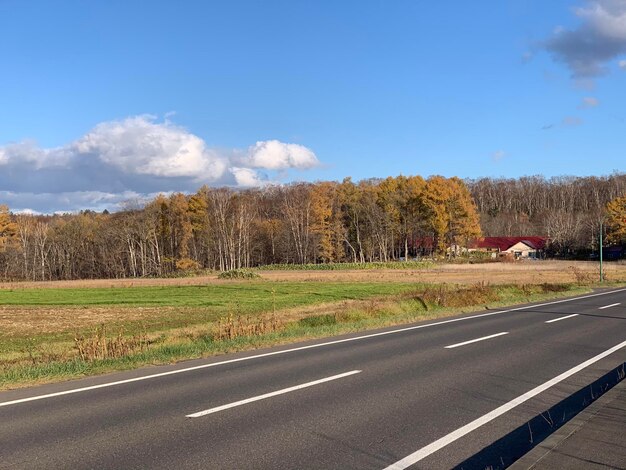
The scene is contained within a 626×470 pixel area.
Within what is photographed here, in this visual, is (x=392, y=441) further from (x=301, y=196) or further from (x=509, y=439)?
(x=301, y=196)

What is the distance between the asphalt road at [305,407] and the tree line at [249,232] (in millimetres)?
79634

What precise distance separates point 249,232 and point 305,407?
306 feet

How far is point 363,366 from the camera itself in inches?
418

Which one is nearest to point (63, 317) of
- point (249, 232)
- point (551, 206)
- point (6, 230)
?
point (249, 232)

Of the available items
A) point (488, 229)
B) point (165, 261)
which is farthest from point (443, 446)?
point (488, 229)

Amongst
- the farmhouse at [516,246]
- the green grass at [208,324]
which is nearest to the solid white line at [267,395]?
the green grass at [208,324]

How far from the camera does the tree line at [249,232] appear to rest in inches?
3654

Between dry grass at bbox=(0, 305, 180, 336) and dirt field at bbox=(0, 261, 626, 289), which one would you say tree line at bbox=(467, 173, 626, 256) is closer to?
dirt field at bbox=(0, 261, 626, 289)

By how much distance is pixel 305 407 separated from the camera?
7434 millimetres

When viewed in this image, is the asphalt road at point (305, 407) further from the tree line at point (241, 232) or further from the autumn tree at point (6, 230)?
the autumn tree at point (6, 230)

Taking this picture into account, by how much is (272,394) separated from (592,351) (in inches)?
314

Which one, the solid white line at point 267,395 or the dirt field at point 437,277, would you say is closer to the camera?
the solid white line at point 267,395

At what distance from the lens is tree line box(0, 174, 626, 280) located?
9281 cm

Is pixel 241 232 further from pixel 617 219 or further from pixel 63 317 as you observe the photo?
pixel 617 219
